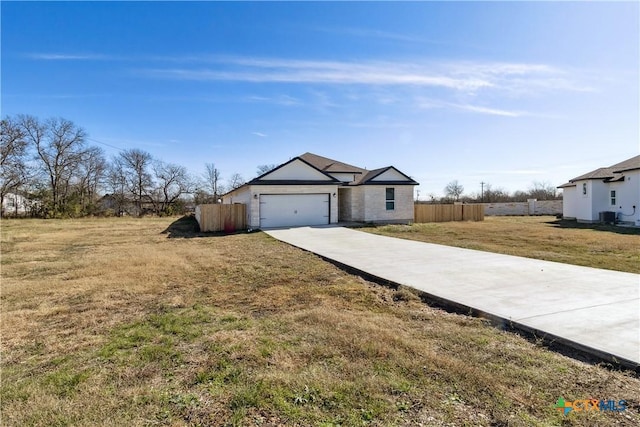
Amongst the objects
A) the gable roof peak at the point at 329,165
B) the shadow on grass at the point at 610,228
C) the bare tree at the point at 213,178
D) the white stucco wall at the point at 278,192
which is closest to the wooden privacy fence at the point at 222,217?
the white stucco wall at the point at 278,192

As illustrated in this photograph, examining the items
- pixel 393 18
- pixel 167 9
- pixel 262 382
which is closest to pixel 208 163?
pixel 167 9

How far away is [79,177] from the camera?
37.8 m

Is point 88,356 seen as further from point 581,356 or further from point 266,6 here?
point 266,6

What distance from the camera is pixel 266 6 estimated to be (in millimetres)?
10719

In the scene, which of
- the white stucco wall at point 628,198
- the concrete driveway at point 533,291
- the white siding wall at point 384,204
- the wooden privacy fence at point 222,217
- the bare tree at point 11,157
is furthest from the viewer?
the bare tree at point 11,157

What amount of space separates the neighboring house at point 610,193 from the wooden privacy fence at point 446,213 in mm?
6612

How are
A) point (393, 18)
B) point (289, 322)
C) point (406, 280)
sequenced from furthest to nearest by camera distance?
point (393, 18)
point (406, 280)
point (289, 322)

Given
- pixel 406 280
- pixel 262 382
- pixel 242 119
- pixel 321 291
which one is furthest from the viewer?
pixel 242 119

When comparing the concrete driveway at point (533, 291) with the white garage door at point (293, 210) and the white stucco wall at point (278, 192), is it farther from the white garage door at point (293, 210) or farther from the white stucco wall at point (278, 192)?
the white garage door at point (293, 210)

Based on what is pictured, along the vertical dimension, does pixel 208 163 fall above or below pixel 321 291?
above

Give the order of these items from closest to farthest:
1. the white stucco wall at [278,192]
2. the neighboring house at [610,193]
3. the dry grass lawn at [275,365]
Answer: the dry grass lawn at [275,365]
the white stucco wall at [278,192]
the neighboring house at [610,193]

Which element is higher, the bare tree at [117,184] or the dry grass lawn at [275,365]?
the bare tree at [117,184]

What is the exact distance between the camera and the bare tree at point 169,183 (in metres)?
42.4

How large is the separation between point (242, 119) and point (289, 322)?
21143 millimetres
